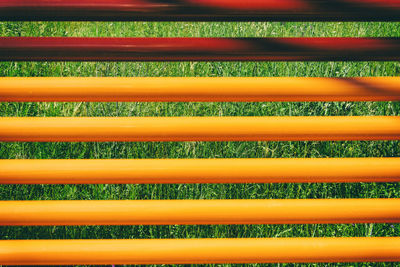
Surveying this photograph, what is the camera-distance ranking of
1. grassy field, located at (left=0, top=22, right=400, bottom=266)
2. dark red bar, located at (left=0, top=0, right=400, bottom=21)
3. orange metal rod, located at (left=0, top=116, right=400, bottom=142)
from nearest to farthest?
dark red bar, located at (left=0, top=0, right=400, bottom=21)
orange metal rod, located at (left=0, top=116, right=400, bottom=142)
grassy field, located at (left=0, top=22, right=400, bottom=266)

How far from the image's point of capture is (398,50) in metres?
1.15

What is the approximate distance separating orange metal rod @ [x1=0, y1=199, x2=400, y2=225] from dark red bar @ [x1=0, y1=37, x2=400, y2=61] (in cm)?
42

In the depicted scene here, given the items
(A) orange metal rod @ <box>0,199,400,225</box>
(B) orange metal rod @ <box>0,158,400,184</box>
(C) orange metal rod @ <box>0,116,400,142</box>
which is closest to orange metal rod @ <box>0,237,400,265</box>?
(A) orange metal rod @ <box>0,199,400,225</box>

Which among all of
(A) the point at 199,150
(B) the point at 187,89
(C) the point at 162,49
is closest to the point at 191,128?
(B) the point at 187,89

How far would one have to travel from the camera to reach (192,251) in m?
1.25

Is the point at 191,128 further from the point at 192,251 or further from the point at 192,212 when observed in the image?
the point at 192,251

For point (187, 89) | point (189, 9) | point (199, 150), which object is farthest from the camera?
Answer: point (199, 150)

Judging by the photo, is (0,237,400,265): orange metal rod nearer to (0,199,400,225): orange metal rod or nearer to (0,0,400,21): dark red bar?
(0,199,400,225): orange metal rod

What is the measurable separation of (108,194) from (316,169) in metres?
1.35

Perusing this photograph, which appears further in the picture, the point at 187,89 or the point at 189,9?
the point at 187,89

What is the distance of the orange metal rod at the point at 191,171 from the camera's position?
1.21m

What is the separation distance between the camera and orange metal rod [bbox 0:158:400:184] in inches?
47.8

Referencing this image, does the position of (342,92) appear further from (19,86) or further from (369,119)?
(19,86)

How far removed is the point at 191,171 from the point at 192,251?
238 millimetres
